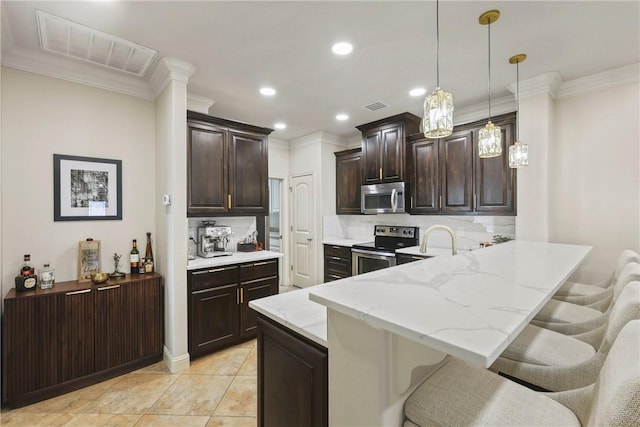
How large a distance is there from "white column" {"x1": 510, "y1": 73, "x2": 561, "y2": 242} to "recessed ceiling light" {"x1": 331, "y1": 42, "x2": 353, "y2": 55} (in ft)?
6.27

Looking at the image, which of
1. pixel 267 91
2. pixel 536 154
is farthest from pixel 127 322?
pixel 536 154

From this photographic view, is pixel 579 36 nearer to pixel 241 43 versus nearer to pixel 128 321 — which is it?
pixel 241 43

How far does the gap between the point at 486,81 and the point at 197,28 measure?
A: 2.80 meters

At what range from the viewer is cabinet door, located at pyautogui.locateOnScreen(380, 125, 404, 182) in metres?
3.91

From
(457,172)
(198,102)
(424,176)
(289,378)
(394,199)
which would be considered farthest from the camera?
(394,199)

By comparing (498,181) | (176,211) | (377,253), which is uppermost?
(498,181)

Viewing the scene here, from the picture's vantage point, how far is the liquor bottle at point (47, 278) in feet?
7.54

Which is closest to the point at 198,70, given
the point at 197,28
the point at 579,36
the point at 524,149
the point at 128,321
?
the point at 197,28

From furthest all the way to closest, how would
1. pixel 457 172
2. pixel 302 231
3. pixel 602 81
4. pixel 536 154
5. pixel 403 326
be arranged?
pixel 302 231 < pixel 457 172 < pixel 536 154 < pixel 602 81 < pixel 403 326

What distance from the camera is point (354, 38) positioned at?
86.3 inches

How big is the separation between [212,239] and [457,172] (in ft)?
10.4

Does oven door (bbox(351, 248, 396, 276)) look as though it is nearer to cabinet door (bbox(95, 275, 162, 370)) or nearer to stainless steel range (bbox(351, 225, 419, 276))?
stainless steel range (bbox(351, 225, 419, 276))

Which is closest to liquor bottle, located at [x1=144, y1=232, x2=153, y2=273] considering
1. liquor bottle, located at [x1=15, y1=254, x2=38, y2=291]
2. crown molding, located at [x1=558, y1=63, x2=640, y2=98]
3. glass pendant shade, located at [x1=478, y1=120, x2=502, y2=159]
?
liquor bottle, located at [x1=15, y1=254, x2=38, y2=291]

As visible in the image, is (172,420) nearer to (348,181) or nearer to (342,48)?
(342,48)
